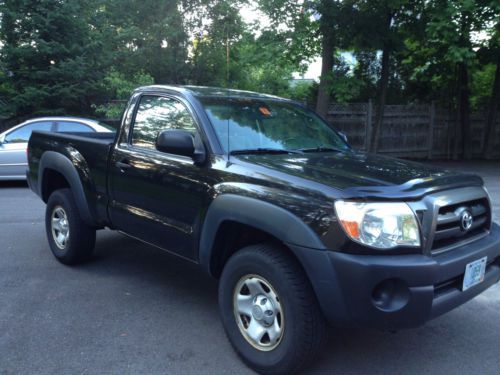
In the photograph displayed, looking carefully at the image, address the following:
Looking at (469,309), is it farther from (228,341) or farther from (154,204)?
(154,204)

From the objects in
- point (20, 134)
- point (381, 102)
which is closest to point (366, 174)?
point (20, 134)

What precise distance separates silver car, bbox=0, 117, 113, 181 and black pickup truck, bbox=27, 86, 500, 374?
6.11 metres

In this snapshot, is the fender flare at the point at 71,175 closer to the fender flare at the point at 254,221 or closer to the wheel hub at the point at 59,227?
the wheel hub at the point at 59,227

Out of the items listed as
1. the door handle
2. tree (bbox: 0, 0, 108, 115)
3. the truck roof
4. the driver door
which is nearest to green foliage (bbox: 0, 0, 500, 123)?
tree (bbox: 0, 0, 108, 115)

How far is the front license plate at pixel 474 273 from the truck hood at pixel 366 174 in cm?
51

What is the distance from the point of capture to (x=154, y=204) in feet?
13.4

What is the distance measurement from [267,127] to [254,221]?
1.22 meters

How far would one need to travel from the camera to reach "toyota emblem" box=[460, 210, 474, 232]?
10.3 feet

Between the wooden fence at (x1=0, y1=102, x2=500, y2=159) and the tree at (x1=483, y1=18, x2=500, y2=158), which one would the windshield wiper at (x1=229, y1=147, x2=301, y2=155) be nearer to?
the wooden fence at (x1=0, y1=102, x2=500, y2=159)

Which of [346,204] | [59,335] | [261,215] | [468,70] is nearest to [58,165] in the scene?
[59,335]

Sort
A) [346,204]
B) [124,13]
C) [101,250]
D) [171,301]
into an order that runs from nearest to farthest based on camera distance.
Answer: [346,204] < [171,301] < [101,250] < [124,13]

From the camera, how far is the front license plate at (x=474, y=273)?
3.07 m

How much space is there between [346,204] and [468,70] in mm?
16360

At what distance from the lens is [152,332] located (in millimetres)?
3783
